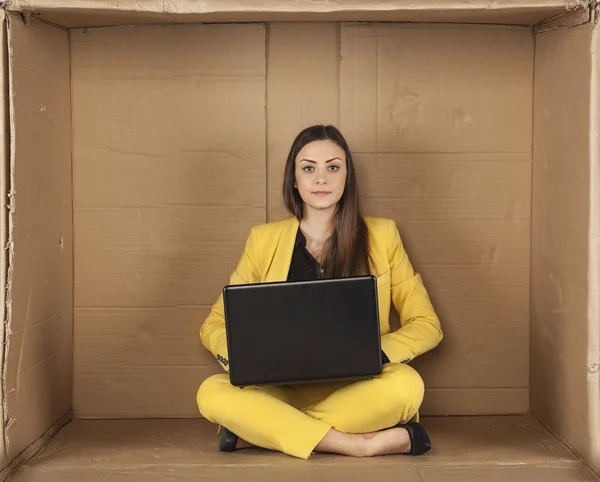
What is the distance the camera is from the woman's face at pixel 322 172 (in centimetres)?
178

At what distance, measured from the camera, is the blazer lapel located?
180 cm

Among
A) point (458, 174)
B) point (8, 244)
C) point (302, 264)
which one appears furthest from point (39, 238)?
point (458, 174)

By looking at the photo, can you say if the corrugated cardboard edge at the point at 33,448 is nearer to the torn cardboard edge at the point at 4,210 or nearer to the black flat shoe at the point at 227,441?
the torn cardboard edge at the point at 4,210

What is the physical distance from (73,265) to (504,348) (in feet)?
3.33

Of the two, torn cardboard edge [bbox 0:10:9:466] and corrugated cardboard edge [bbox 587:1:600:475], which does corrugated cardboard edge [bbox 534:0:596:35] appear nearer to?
corrugated cardboard edge [bbox 587:1:600:475]

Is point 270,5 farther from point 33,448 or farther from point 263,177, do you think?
point 33,448

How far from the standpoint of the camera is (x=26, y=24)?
162 centimetres

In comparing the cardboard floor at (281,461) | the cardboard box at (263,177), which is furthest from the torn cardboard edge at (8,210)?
the cardboard box at (263,177)

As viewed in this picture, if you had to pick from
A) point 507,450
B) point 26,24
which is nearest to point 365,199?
point 507,450

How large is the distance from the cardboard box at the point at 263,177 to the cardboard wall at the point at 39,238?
0.04ft

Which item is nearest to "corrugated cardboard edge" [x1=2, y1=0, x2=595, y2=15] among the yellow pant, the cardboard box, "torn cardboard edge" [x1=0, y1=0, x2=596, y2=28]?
"torn cardboard edge" [x1=0, y1=0, x2=596, y2=28]

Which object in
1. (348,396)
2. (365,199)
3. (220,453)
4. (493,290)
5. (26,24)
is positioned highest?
(26,24)

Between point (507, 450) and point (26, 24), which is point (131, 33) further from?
point (507, 450)

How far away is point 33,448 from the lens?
1655 mm
